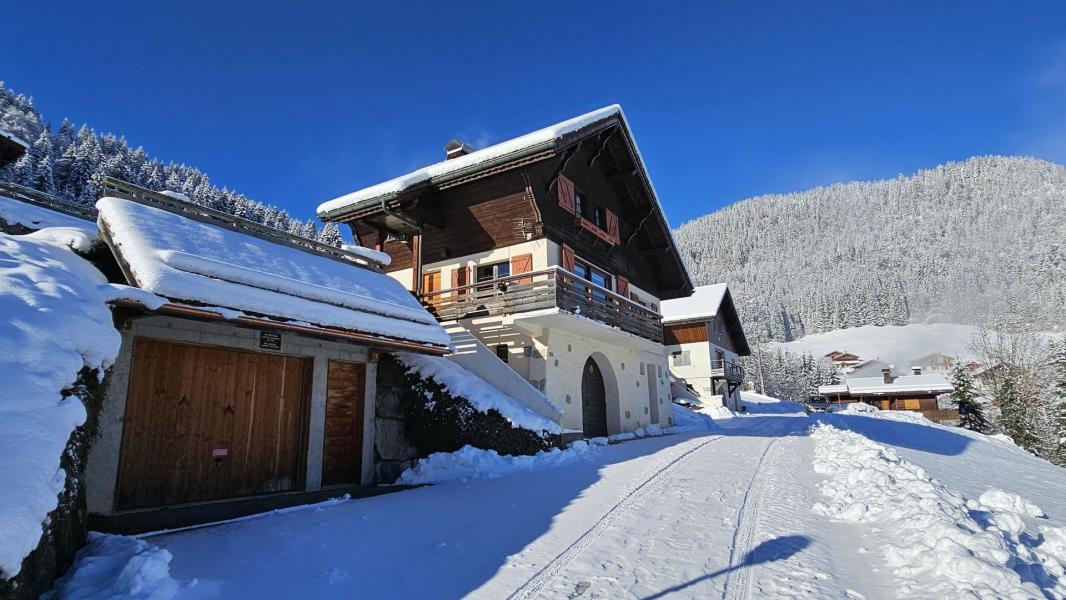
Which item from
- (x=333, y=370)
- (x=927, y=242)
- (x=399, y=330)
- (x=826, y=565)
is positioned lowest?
(x=826, y=565)

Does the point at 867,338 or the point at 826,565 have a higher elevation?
the point at 867,338

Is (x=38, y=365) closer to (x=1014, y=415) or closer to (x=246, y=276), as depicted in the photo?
(x=246, y=276)

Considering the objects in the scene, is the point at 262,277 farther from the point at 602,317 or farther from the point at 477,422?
the point at 602,317

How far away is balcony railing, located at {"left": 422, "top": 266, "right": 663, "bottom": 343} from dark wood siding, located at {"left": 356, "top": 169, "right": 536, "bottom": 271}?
1549mm

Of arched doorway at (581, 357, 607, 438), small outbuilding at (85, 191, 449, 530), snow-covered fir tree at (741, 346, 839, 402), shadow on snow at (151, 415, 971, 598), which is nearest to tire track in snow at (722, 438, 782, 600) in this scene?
shadow on snow at (151, 415, 971, 598)

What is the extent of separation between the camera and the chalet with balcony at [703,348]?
40.3 m

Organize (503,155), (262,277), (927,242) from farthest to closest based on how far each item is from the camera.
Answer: (927,242) → (503,155) → (262,277)

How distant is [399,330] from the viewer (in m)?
9.90

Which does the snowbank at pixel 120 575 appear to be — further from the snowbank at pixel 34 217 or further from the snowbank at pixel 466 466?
the snowbank at pixel 34 217

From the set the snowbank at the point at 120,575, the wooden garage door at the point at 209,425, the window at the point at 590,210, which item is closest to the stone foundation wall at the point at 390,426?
the wooden garage door at the point at 209,425

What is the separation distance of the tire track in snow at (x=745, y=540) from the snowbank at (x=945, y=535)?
83 cm

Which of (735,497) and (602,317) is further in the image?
(602,317)

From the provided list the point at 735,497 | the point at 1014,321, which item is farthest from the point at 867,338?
the point at 735,497

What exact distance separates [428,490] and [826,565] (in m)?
5.91
